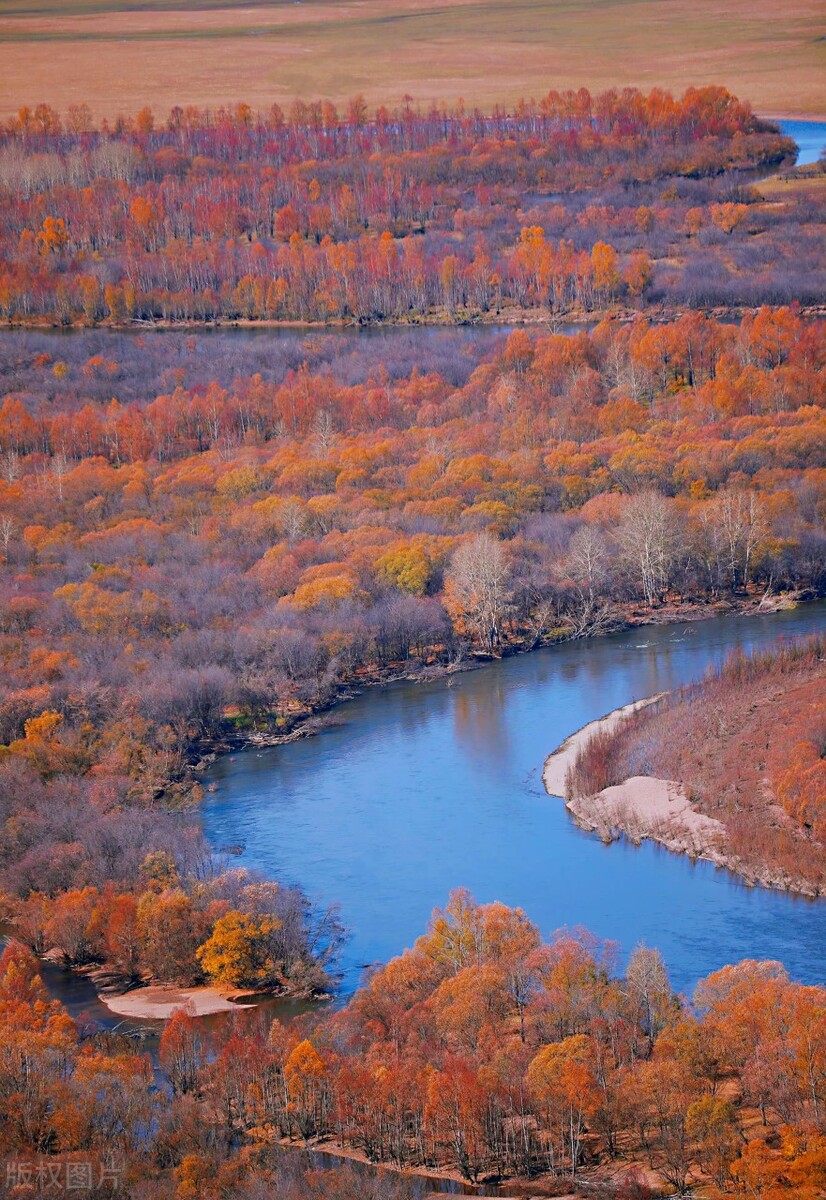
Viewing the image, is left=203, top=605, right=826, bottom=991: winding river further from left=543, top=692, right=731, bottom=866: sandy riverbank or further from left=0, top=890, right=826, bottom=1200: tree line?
left=0, top=890, right=826, bottom=1200: tree line

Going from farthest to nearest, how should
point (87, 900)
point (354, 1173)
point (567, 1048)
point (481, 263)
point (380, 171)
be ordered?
point (380, 171)
point (481, 263)
point (87, 900)
point (567, 1048)
point (354, 1173)

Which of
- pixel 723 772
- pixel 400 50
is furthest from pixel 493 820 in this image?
pixel 400 50

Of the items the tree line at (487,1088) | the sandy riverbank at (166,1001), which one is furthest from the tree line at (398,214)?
the tree line at (487,1088)

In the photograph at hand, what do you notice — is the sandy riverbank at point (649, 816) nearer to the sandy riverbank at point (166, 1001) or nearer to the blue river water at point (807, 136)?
the sandy riverbank at point (166, 1001)

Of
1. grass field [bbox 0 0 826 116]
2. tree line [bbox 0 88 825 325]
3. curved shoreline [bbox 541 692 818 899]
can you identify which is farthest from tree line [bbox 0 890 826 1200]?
grass field [bbox 0 0 826 116]

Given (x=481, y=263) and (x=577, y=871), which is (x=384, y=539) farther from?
(x=481, y=263)

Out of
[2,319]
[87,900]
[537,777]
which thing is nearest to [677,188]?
[2,319]

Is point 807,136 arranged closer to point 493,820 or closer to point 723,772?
point 723,772
